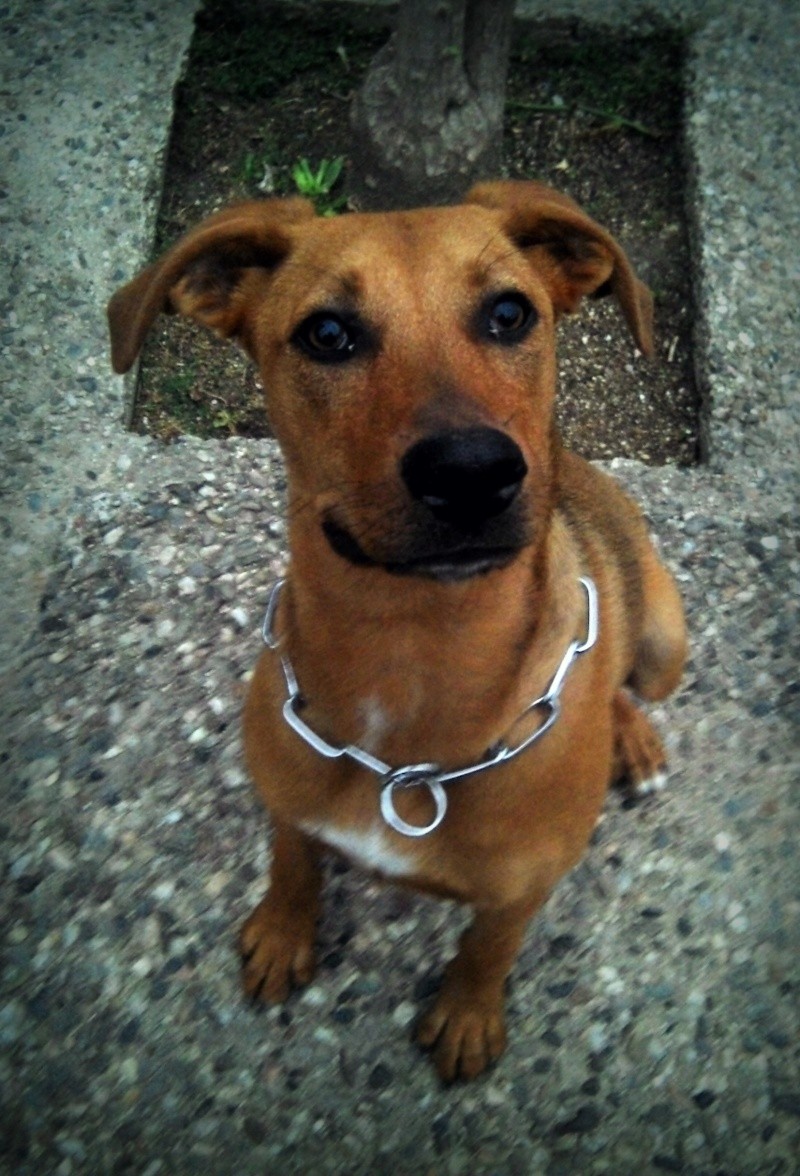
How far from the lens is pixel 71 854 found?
9.73 feet

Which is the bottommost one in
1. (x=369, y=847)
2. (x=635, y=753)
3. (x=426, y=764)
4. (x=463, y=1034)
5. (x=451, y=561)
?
(x=463, y=1034)

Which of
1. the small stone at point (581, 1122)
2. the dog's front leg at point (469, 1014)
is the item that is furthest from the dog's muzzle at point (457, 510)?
the small stone at point (581, 1122)

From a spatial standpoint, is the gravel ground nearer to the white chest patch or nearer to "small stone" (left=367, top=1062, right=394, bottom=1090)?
"small stone" (left=367, top=1062, right=394, bottom=1090)

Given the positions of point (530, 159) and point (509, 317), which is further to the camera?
point (530, 159)

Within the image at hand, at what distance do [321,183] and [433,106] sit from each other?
60 cm

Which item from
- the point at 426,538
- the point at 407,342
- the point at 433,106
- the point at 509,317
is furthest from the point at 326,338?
the point at 433,106

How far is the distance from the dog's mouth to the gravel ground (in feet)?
4.70

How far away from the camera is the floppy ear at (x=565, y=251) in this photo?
7.23 ft

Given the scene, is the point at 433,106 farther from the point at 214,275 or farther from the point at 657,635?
the point at 657,635

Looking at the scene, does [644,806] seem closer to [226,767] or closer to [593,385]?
[226,767]

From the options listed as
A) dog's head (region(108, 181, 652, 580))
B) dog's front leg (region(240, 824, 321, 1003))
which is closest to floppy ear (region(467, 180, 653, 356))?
dog's head (region(108, 181, 652, 580))

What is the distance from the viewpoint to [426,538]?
1734 millimetres

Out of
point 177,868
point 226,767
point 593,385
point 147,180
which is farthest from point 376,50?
point 177,868

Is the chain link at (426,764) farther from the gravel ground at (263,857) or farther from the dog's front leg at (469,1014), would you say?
the gravel ground at (263,857)
